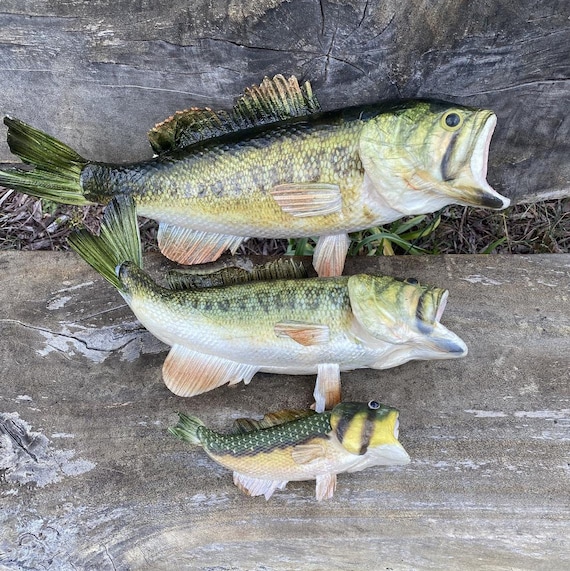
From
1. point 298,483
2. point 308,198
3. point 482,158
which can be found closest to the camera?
point 482,158

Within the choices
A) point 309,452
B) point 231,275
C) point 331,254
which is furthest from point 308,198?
point 309,452

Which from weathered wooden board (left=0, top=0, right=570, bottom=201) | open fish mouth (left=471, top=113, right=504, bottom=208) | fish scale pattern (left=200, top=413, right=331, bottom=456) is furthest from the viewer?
weathered wooden board (left=0, top=0, right=570, bottom=201)

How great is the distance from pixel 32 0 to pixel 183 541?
68.4 inches

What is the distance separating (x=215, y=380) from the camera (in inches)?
63.5

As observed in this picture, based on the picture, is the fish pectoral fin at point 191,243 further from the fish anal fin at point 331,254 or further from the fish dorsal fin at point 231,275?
the fish anal fin at point 331,254

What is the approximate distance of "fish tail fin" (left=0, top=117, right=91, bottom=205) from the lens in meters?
1.58

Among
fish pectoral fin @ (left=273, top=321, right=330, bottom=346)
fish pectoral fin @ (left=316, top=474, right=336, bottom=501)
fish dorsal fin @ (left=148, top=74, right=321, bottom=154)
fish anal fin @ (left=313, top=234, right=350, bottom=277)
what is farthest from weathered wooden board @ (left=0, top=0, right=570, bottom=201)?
fish pectoral fin @ (left=316, top=474, right=336, bottom=501)

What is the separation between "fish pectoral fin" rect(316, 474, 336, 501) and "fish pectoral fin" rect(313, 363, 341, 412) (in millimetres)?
183

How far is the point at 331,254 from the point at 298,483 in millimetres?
695

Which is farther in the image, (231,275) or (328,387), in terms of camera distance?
(231,275)

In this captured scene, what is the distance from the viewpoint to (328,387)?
60.2 inches

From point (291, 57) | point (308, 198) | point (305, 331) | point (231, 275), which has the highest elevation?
point (291, 57)

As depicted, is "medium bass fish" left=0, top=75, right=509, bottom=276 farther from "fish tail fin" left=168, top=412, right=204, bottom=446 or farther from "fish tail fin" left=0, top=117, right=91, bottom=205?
"fish tail fin" left=168, top=412, right=204, bottom=446

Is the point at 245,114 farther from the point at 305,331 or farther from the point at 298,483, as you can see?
the point at 298,483
